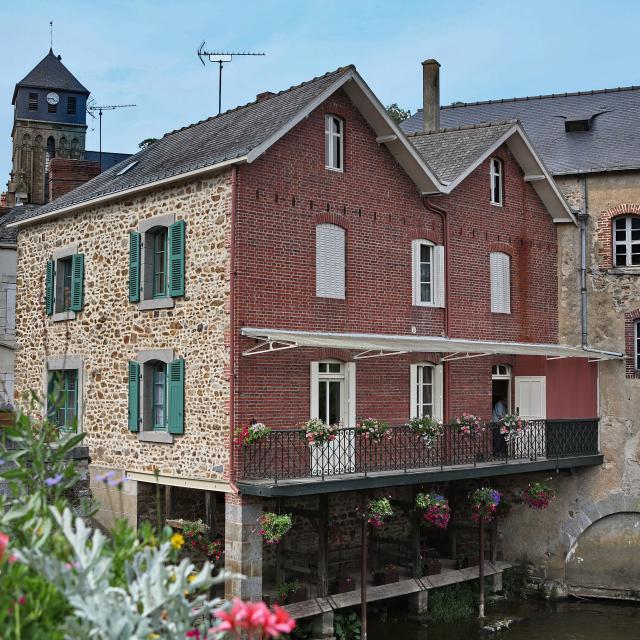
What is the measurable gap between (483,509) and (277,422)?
18.1 ft

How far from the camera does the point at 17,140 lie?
7681 centimetres

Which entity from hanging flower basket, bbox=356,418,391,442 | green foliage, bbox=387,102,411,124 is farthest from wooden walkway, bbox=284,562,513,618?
green foliage, bbox=387,102,411,124

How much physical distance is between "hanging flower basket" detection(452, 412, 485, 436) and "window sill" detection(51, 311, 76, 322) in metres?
7.85

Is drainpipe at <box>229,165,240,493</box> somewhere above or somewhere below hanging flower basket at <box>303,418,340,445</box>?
above

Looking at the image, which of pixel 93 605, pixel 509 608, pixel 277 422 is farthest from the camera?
pixel 509 608

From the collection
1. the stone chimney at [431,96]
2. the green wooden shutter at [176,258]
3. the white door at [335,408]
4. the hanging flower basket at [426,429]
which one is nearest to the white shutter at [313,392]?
the white door at [335,408]

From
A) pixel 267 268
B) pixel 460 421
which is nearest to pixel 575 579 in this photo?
pixel 460 421

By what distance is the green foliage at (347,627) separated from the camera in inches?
674

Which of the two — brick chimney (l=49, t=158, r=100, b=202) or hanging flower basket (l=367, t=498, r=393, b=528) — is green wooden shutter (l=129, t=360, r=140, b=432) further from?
brick chimney (l=49, t=158, r=100, b=202)

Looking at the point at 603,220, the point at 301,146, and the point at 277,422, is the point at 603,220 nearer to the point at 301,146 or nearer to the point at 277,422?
the point at 301,146

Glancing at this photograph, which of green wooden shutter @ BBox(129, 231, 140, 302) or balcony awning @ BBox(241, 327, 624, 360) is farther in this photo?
green wooden shutter @ BBox(129, 231, 140, 302)

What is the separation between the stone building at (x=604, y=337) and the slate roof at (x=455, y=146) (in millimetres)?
2136

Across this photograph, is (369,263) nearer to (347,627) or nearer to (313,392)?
(313,392)

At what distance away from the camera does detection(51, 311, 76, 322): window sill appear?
19.4 meters
